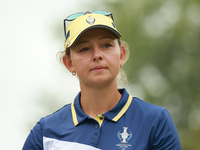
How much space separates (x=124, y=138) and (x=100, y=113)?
282 millimetres

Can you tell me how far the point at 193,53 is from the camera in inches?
487

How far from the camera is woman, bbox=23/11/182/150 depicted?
190cm

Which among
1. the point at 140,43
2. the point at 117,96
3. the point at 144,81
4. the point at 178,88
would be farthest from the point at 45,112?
the point at 117,96

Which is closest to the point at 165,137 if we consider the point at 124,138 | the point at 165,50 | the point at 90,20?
the point at 124,138

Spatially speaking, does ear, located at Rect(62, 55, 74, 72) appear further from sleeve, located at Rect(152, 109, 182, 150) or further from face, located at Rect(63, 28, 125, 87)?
sleeve, located at Rect(152, 109, 182, 150)

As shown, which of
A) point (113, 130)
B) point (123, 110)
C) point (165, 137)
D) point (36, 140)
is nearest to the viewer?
point (165, 137)

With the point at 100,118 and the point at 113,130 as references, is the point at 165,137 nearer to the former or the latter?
the point at 113,130

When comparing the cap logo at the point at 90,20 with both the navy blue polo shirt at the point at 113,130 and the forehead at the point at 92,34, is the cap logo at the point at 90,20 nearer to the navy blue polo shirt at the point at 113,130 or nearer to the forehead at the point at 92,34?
the forehead at the point at 92,34

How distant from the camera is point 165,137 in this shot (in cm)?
187

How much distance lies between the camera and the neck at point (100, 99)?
2107mm

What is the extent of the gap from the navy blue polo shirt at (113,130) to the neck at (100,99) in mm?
57

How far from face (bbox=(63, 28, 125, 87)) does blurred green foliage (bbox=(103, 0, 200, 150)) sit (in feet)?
30.5

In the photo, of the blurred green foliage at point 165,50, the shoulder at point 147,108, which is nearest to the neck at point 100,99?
the shoulder at point 147,108

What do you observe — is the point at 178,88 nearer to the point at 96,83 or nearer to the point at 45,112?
the point at 45,112
